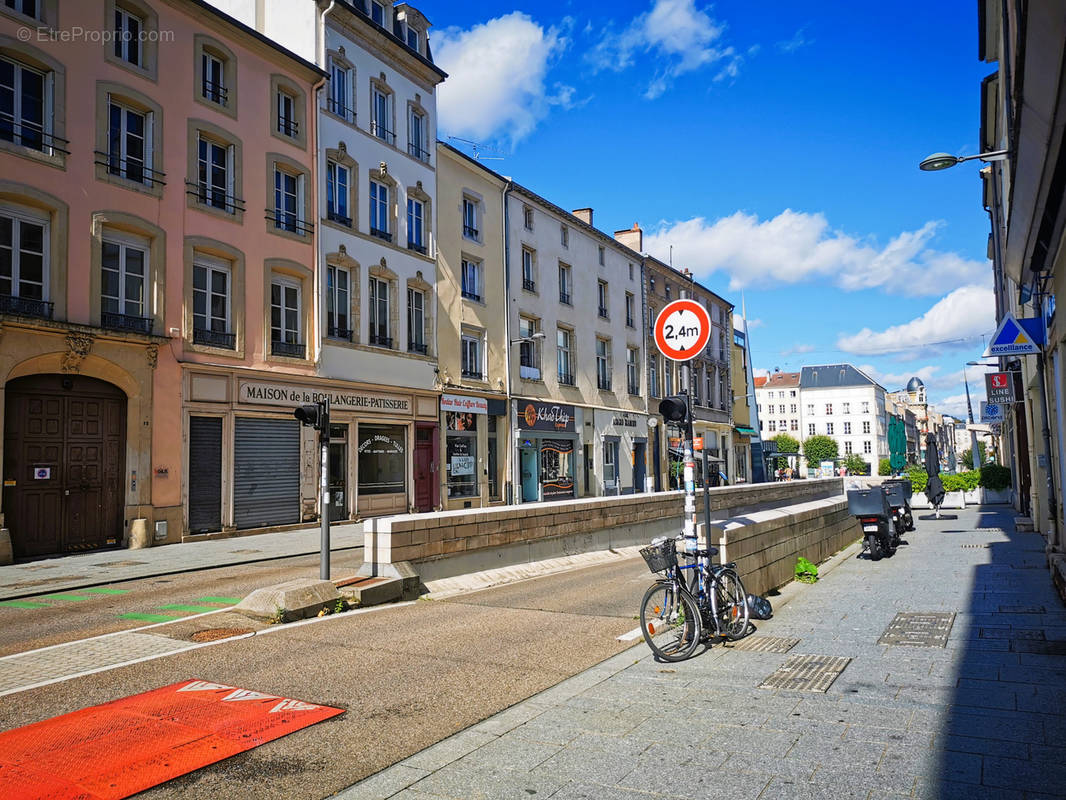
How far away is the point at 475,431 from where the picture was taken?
98.6 ft

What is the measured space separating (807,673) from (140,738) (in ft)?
16.3

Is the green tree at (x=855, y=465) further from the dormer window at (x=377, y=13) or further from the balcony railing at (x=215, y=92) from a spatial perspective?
the balcony railing at (x=215, y=92)

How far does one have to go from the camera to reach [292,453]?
22.2m

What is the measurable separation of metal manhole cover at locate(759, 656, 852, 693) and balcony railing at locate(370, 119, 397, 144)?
23399mm

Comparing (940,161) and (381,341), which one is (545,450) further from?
(940,161)

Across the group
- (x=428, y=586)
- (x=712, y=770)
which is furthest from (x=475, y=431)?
(x=712, y=770)

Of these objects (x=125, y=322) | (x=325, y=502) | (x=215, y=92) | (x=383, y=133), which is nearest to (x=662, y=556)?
(x=325, y=502)

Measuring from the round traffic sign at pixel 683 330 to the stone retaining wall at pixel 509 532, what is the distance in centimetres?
442

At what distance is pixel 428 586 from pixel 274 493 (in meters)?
12.3

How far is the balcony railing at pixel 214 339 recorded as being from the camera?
65.4 feet

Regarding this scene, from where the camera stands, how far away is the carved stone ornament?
16.9m

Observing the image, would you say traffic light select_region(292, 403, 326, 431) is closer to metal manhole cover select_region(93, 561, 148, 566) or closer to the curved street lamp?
metal manhole cover select_region(93, 561, 148, 566)

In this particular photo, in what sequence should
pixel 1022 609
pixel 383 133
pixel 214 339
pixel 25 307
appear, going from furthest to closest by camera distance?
1. pixel 383 133
2. pixel 214 339
3. pixel 25 307
4. pixel 1022 609

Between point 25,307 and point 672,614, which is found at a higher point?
point 25,307
